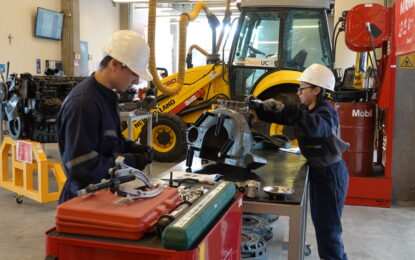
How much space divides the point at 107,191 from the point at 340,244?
5.80 feet

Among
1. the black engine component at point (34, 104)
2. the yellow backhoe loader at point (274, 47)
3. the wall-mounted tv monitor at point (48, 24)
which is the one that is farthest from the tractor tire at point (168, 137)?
the wall-mounted tv monitor at point (48, 24)

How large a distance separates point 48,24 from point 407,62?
7695 mm

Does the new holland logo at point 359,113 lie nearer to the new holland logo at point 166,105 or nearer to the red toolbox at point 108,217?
the new holland logo at point 166,105

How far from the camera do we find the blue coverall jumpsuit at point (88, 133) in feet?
5.37

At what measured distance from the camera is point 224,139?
2389 millimetres

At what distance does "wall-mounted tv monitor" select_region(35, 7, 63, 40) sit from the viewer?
9099mm

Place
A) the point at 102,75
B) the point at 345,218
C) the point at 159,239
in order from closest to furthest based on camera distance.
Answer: the point at 159,239
the point at 102,75
the point at 345,218

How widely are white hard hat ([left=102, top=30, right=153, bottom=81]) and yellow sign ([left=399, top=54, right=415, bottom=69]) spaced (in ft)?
11.0

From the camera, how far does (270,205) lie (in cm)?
176

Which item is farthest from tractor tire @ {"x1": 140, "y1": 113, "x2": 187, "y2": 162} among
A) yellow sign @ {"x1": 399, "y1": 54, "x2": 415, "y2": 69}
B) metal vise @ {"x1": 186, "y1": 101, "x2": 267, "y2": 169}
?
metal vise @ {"x1": 186, "y1": 101, "x2": 267, "y2": 169}

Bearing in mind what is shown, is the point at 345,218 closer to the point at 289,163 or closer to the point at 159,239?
the point at 289,163

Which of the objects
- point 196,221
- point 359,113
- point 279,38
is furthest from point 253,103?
point 279,38

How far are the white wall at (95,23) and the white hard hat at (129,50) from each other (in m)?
9.93

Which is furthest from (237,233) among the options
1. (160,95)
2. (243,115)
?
(160,95)
